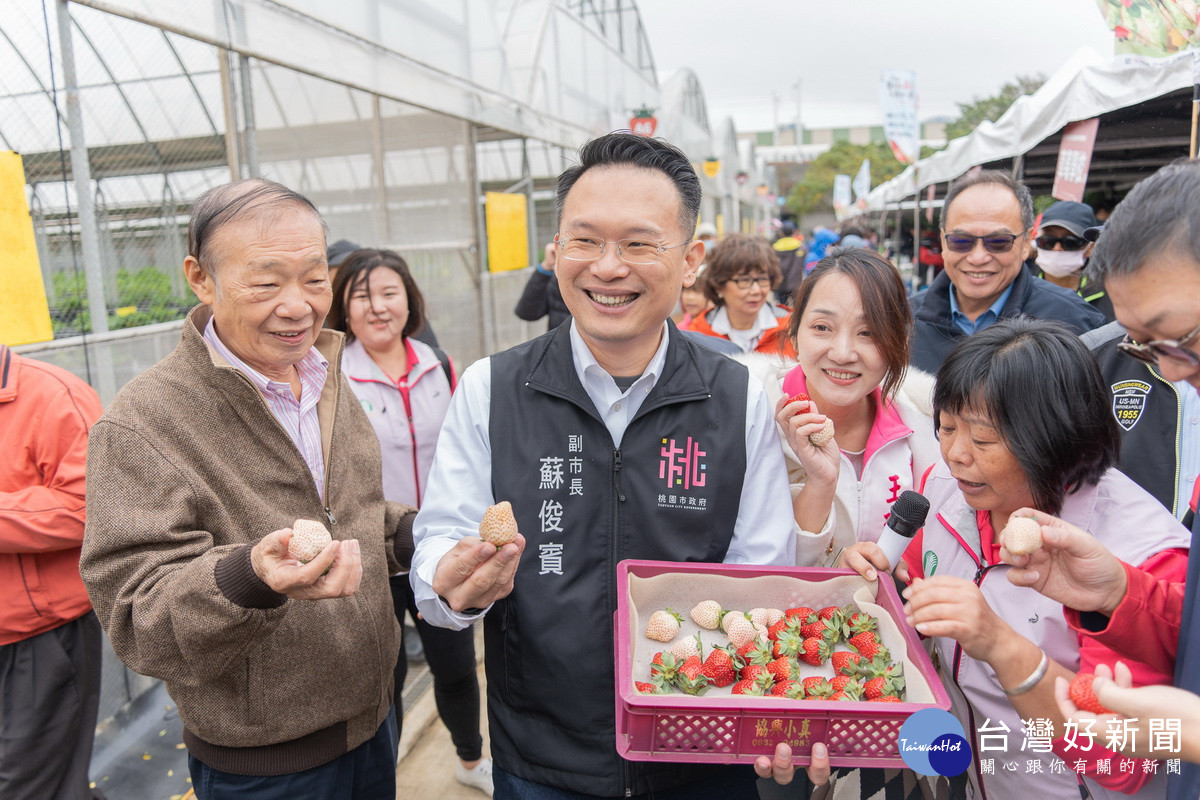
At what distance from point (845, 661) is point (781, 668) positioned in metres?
0.14

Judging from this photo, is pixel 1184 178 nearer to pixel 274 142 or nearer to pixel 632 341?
pixel 632 341

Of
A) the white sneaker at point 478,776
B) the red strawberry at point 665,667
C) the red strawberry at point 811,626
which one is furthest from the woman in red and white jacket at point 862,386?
the white sneaker at point 478,776

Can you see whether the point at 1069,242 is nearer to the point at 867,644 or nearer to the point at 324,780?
the point at 867,644

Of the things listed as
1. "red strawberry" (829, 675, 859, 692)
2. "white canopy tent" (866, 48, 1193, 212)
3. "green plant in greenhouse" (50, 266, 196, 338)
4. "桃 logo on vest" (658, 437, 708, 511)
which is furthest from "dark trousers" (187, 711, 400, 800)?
"white canopy tent" (866, 48, 1193, 212)

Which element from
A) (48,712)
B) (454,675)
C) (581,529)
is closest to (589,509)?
(581,529)

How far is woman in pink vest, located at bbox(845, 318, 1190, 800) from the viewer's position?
1419 mm

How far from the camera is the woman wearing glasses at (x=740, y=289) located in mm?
4496

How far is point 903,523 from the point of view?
1.77 meters

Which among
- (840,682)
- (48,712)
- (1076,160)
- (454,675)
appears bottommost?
(454,675)

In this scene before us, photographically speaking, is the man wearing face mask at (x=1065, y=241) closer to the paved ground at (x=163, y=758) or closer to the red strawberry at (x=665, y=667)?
the red strawberry at (x=665, y=667)

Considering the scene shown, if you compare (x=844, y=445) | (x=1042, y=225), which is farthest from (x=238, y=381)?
(x=1042, y=225)

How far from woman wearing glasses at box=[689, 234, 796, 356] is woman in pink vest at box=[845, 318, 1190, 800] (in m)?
2.75

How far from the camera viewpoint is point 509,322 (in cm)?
827

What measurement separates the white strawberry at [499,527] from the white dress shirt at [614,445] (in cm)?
24
